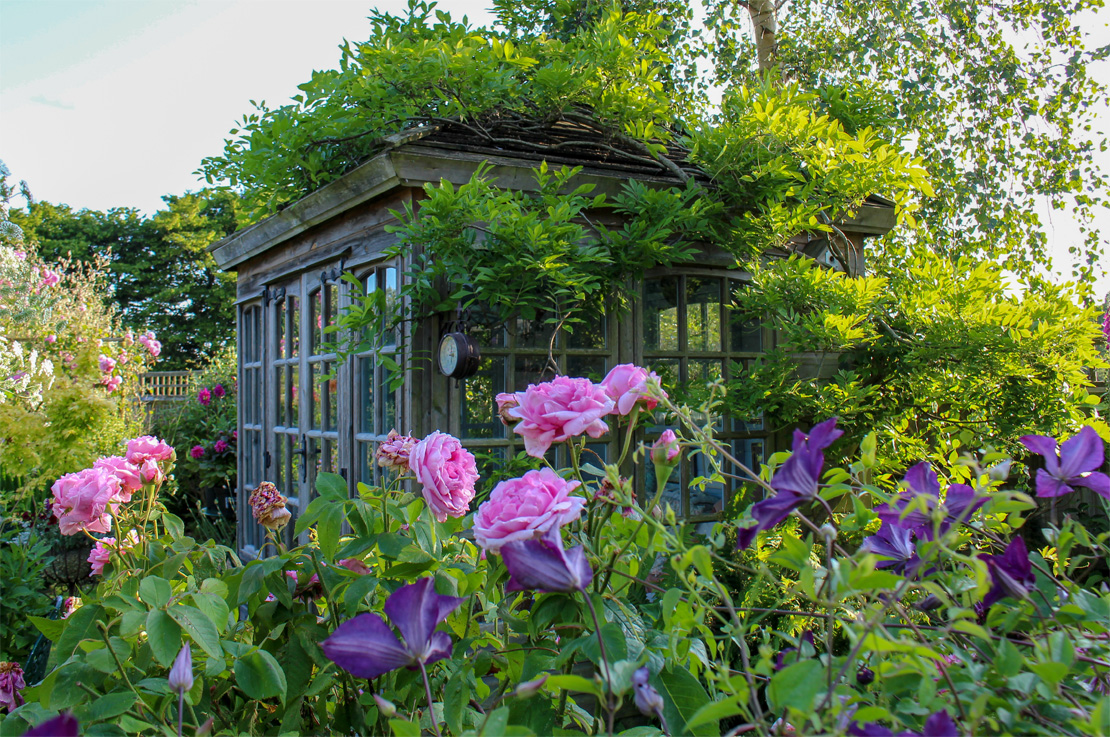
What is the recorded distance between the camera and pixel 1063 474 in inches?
29.5

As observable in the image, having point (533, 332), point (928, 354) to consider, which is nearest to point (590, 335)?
point (533, 332)

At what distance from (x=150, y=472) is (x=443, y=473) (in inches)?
25.9

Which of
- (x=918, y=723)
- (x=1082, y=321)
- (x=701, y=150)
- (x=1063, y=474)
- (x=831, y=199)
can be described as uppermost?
(x=701, y=150)

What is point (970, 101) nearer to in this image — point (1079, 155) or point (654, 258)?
point (1079, 155)

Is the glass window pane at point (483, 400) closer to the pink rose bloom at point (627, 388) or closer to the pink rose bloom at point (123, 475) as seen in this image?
the pink rose bloom at point (123, 475)

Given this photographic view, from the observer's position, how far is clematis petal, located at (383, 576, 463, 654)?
62 cm

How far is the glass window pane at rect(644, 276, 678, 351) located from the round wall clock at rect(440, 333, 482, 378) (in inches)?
43.2

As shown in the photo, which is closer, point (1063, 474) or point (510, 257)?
point (1063, 474)

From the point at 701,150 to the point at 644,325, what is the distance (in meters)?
0.92

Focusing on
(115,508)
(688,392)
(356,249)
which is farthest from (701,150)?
(115,508)

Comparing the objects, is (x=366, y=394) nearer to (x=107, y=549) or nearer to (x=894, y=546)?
(x=107, y=549)

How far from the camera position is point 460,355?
295 centimetres

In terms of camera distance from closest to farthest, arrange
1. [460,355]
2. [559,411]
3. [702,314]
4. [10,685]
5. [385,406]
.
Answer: [559,411] < [10,685] < [460,355] < [385,406] < [702,314]

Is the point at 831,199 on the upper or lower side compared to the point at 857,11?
lower
